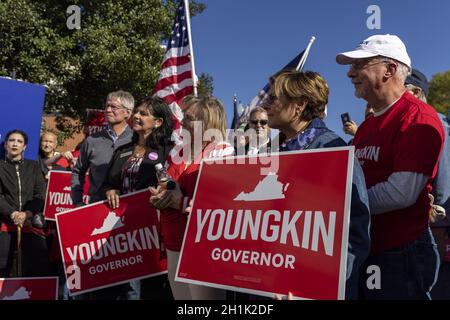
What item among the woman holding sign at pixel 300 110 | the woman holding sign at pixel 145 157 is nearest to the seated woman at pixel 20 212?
the woman holding sign at pixel 145 157

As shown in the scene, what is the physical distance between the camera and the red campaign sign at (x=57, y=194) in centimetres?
569

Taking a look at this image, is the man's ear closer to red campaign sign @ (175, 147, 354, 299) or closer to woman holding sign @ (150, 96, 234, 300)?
red campaign sign @ (175, 147, 354, 299)

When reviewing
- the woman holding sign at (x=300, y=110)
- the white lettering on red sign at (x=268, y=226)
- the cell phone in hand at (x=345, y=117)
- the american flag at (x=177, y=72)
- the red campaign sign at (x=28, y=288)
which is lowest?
the red campaign sign at (x=28, y=288)

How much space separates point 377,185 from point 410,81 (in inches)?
50.2

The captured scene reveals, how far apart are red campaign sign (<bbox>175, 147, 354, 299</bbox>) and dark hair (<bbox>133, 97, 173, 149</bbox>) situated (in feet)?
4.48

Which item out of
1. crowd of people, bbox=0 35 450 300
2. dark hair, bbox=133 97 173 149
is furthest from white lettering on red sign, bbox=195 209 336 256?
dark hair, bbox=133 97 173 149

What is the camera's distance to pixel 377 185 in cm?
219

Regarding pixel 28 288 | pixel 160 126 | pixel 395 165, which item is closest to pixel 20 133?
pixel 28 288

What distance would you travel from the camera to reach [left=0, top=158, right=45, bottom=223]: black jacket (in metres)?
5.17

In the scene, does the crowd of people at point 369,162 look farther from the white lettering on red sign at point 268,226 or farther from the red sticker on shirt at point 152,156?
the white lettering on red sign at point 268,226

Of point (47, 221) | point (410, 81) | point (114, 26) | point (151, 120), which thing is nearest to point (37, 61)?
point (114, 26)

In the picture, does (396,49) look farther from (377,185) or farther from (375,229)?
(375,229)

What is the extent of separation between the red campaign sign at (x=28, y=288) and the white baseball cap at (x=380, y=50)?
3345 mm

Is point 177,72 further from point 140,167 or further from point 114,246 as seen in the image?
point 114,246
